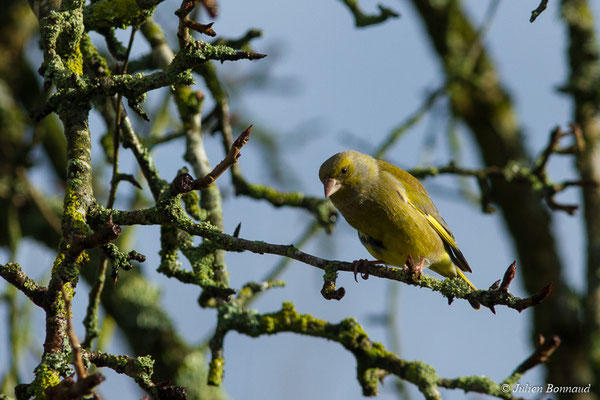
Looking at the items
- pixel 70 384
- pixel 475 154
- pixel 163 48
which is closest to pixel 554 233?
pixel 475 154

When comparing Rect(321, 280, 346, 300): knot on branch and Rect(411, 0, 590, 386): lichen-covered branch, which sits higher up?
Rect(411, 0, 590, 386): lichen-covered branch

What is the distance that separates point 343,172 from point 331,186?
0.56 ft

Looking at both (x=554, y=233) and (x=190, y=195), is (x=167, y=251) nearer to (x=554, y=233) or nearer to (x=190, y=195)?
(x=190, y=195)

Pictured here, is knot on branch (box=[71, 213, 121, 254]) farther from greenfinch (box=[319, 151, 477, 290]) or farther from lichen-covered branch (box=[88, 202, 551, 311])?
greenfinch (box=[319, 151, 477, 290])

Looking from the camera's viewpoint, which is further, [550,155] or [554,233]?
[554,233]

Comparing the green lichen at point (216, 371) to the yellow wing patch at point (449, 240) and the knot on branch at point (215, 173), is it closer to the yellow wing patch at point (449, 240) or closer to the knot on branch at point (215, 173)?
the knot on branch at point (215, 173)

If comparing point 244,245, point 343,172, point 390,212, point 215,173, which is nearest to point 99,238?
point 215,173

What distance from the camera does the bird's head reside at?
454 centimetres

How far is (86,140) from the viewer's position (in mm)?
2564

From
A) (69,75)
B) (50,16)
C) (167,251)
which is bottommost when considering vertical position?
(167,251)

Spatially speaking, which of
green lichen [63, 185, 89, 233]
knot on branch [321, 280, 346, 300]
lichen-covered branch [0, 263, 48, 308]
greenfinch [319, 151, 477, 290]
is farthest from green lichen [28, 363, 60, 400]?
greenfinch [319, 151, 477, 290]

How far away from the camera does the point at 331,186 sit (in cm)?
451

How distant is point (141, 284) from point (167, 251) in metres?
2.89

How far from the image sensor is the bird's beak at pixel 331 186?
4.46 m
